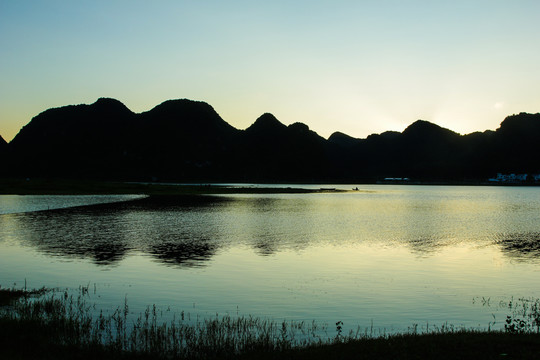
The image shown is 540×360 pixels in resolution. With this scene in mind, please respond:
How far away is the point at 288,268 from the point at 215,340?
55.2 ft

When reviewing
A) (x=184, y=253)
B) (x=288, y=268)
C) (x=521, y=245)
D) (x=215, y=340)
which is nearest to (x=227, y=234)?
(x=184, y=253)

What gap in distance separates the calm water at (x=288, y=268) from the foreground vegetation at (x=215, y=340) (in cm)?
213

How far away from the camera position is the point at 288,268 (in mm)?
31219

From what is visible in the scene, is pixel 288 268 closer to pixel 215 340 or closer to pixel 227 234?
pixel 215 340

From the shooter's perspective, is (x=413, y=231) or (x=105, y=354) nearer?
(x=105, y=354)

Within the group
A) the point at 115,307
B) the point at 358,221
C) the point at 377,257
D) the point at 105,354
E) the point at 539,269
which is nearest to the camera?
the point at 105,354

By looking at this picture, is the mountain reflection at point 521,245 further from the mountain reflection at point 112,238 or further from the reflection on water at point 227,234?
the mountain reflection at point 112,238

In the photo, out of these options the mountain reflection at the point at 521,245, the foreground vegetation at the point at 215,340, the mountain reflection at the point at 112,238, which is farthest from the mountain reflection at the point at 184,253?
the mountain reflection at the point at 521,245

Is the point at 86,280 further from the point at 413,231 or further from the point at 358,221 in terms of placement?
the point at 358,221

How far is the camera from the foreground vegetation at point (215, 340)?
42.3ft

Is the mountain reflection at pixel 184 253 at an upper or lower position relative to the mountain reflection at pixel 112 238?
lower

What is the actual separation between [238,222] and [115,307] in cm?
4350

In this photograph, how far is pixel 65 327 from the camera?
52.7ft

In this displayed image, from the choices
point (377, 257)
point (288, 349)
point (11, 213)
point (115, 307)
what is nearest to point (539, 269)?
point (377, 257)
